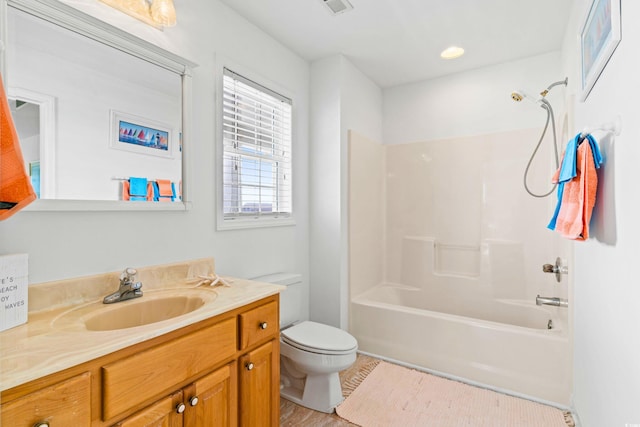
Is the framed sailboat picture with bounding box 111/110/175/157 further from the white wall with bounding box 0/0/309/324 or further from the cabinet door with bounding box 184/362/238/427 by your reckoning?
the cabinet door with bounding box 184/362/238/427

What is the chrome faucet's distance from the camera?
132 centimetres

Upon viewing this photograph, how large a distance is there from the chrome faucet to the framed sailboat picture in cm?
57

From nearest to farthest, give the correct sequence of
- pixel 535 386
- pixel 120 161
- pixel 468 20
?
pixel 120 161
pixel 535 386
pixel 468 20

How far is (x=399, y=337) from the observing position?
2510mm

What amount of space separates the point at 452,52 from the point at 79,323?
297cm

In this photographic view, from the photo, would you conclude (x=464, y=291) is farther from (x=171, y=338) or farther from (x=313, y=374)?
(x=171, y=338)

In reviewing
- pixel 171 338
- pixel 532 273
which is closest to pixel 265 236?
pixel 171 338

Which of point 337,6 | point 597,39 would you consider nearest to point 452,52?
point 337,6

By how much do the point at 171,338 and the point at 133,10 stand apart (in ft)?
4.87

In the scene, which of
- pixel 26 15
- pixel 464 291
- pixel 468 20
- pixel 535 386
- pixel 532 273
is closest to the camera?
pixel 26 15

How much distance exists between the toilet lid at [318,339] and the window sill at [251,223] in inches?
28.9

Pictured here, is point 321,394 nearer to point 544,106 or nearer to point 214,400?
point 214,400

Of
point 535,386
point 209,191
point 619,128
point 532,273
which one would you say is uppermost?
point 619,128

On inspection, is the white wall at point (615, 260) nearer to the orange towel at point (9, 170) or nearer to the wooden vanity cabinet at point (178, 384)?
the wooden vanity cabinet at point (178, 384)
